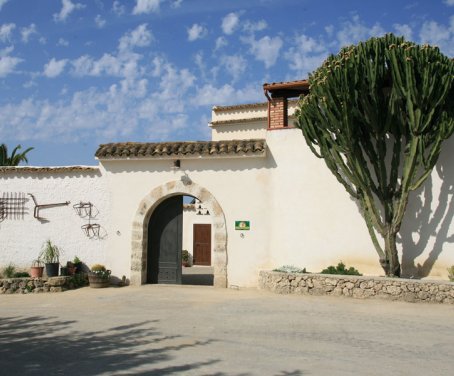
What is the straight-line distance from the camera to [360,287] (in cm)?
990

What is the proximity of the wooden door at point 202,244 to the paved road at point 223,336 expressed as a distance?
11566mm

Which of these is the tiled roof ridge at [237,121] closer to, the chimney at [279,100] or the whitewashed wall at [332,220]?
the chimney at [279,100]

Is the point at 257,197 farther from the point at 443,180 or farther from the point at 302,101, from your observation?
the point at 443,180

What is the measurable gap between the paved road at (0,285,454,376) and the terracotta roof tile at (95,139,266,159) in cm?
366

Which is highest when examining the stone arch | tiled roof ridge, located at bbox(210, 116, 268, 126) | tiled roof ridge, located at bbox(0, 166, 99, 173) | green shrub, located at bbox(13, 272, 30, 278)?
tiled roof ridge, located at bbox(210, 116, 268, 126)

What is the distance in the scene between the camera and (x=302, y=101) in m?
10.7

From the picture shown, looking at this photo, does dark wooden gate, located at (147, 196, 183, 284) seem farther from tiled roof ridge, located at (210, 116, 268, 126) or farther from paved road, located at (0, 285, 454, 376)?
tiled roof ridge, located at (210, 116, 268, 126)

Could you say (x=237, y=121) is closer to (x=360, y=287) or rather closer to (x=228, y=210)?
(x=228, y=210)

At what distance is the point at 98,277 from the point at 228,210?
3768 millimetres

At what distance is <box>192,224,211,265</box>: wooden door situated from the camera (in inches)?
864

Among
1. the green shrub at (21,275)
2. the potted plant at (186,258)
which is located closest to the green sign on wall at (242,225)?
the green shrub at (21,275)

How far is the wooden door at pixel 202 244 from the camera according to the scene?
21953 mm

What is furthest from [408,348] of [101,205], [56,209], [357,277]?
[56,209]

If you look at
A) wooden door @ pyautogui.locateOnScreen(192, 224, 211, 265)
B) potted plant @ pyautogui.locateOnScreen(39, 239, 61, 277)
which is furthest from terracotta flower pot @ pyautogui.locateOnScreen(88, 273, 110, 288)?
wooden door @ pyautogui.locateOnScreen(192, 224, 211, 265)
